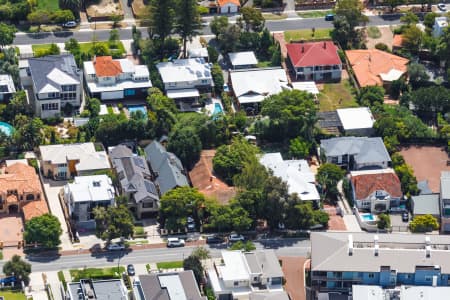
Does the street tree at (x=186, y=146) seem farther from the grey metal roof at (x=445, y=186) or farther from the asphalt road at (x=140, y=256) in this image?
the grey metal roof at (x=445, y=186)

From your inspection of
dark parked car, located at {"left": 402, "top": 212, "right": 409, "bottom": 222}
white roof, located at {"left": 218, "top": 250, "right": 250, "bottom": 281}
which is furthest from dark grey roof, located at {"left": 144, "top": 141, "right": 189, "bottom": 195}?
dark parked car, located at {"left": 402, "top": 212, "right": 409, "bottom": 222}

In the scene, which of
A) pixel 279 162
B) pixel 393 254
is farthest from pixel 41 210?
pixel 393 254

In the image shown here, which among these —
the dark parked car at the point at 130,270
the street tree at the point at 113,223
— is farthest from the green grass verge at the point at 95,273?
the street tree at the point at 113,223

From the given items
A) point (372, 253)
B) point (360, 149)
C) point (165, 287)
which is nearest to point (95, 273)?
point (165, 287)

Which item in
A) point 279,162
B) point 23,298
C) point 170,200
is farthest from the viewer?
point 279,162

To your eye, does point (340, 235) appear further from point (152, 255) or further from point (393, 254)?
point (152, 255)

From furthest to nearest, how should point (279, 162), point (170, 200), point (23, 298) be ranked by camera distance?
point (279, 162) → point (170, 200) → point (23, 298)

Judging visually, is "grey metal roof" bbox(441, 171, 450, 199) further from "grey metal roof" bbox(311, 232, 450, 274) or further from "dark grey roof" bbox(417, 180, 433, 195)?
"grey metal roof" bbox(311, 232, 450, 274)
